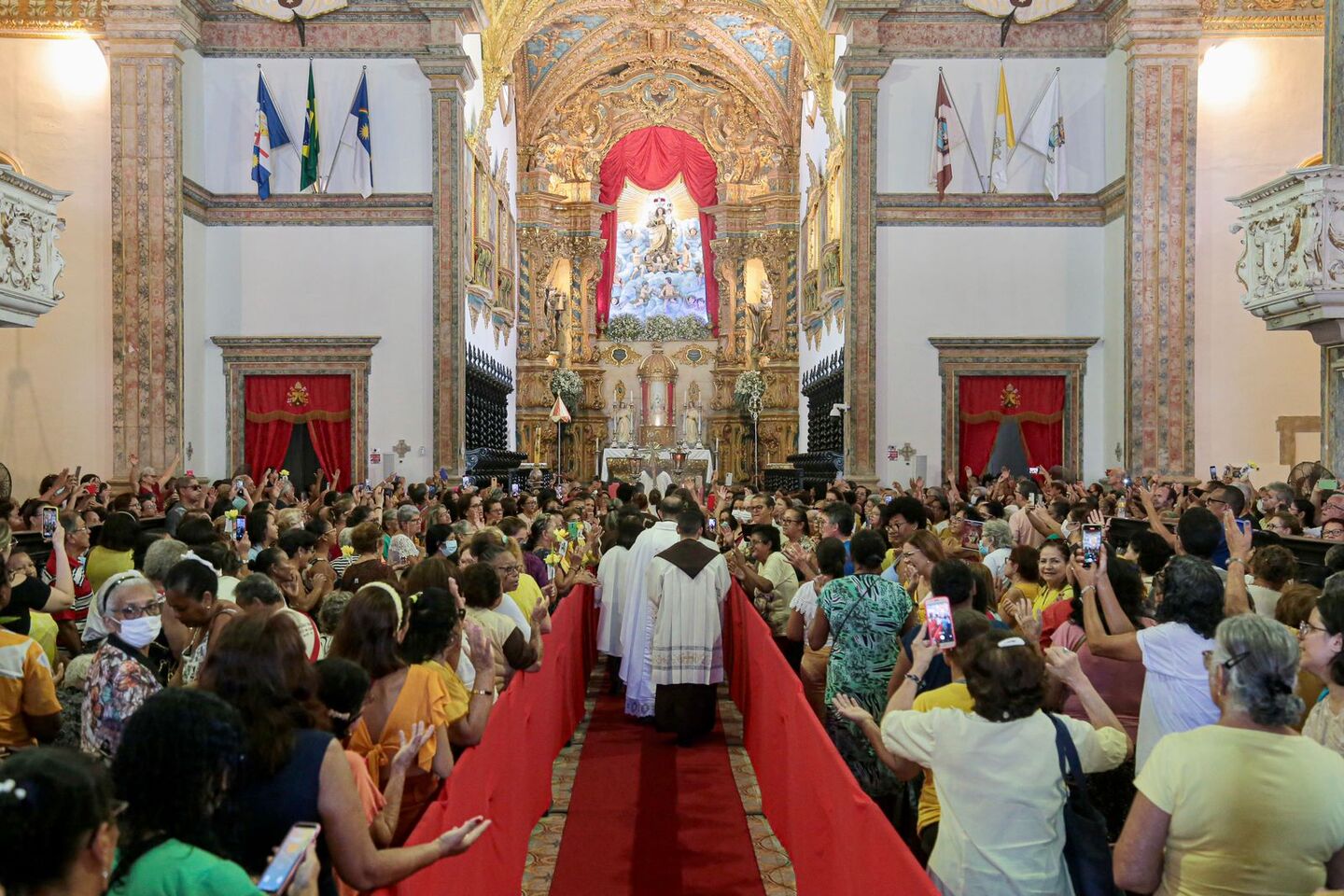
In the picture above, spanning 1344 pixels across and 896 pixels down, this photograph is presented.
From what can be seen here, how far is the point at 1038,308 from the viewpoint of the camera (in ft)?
67.6

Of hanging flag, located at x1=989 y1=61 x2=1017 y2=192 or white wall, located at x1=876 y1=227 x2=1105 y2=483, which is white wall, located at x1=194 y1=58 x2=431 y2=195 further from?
hanging flag, located at x1=989 y1=61 x2=1017 y2=192

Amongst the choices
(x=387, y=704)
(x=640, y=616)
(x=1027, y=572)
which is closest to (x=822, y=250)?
(x=640, y=616)

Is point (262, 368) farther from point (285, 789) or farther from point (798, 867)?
point (285, 789)

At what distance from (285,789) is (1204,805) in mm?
2365

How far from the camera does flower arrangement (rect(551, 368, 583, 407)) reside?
32938 mm

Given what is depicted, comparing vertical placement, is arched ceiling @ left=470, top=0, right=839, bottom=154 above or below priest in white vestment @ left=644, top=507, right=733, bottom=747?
above

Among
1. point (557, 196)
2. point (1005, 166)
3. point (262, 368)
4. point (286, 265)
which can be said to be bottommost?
point (262, 368)

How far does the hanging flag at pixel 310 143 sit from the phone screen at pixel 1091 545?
17.6 meters

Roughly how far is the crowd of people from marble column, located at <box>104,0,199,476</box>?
1153 cm

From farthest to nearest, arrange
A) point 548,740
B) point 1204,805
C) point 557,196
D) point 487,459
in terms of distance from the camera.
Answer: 1. point 557,196
2. point 487,459
3. point 548,740
4. point 1204,805

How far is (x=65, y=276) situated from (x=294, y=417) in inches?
164

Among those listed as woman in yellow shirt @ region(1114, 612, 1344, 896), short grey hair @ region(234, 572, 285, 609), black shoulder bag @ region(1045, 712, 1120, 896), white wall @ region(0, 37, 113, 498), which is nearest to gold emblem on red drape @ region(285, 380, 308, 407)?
white wall @ region(0, 37, 113, 498)

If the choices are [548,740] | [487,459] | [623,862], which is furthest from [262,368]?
[623,862]

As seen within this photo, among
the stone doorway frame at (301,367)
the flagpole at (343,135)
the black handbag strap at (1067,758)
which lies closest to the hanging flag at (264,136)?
the flagpole at (343,135)
